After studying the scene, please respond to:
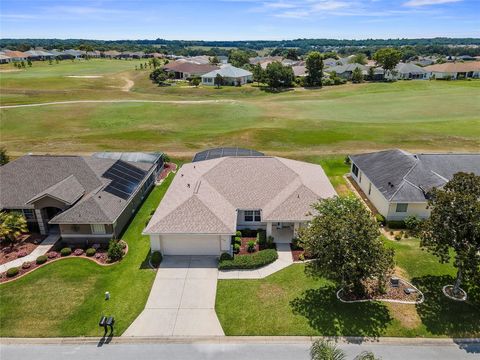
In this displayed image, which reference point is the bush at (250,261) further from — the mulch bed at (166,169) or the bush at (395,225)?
the mulch bed at (166,169)

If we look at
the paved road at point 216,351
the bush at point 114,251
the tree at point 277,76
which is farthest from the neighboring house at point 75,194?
the tree at point 277,76

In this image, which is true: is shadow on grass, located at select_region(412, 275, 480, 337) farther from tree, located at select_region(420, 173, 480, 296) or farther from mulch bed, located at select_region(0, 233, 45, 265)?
mulch bed, located at select_region(0, 233, 45, 265)

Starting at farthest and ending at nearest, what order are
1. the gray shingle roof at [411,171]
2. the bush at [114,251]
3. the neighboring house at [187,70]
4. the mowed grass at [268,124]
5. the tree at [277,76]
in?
the neighboring house at [187,70] < the tree at [277,76] < the mowed grass at [268,124] < the gray shingle roof at [411,171] < the bush at [114,251]

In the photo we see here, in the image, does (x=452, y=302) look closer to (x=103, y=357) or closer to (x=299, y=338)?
(x=299, y=338)

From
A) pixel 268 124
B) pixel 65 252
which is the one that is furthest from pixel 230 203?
pixel 268 124

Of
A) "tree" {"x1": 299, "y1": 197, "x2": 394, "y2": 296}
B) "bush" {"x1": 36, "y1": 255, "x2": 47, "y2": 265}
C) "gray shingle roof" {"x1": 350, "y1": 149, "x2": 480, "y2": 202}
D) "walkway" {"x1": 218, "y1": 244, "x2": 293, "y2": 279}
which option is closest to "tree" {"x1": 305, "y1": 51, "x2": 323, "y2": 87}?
"gray shingle roof" {"x1": 350, "y1": 149, "x2": 480, "y2": 202}

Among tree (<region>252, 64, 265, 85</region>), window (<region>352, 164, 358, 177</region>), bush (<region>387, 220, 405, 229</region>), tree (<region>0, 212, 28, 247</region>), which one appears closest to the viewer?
tree (<region>0, 212, 28, 247</region>)
